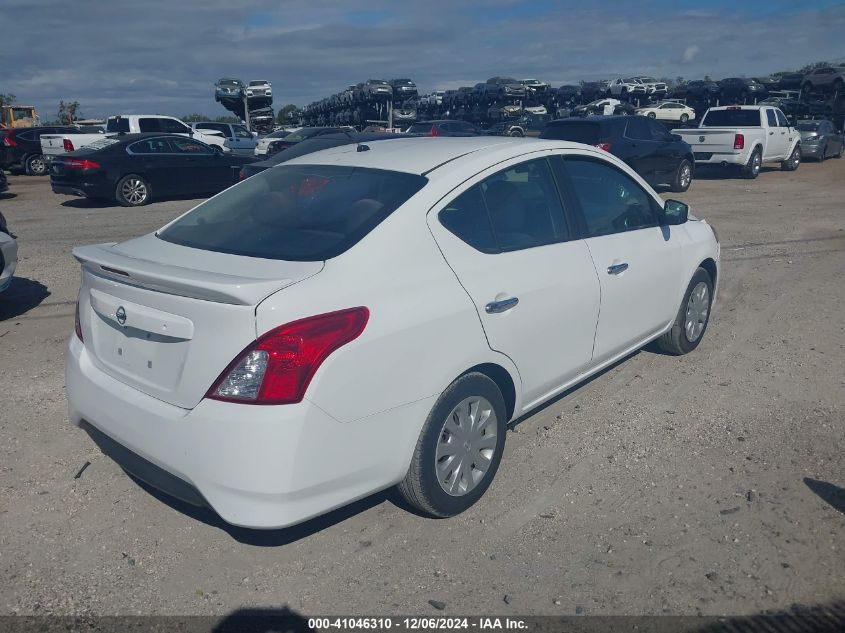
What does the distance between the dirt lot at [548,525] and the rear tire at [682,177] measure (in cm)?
1216

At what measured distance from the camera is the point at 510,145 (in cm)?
413

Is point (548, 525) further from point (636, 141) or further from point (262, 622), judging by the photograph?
point (636, 141)

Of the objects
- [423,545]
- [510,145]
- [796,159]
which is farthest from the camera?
[796,159]

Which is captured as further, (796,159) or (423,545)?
(796,159)

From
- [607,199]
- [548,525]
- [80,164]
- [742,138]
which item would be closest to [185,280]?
[548,525]

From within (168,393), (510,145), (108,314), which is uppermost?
(510,145)

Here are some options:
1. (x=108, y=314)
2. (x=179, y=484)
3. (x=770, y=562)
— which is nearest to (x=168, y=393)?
(x=179, y=484)

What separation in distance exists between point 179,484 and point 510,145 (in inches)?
98.4

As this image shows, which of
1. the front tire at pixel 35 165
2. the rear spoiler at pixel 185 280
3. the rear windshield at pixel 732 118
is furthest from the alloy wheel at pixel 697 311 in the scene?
the front tire at pixel 35 165

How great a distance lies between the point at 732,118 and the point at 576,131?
727cm

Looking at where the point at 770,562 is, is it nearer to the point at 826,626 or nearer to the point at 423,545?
the point at 826,626

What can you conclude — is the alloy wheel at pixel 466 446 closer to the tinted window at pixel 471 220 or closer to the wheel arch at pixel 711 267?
the tinted window at pixel 471 220

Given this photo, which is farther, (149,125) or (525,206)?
(149,125)

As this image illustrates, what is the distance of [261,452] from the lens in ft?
9.02
